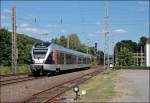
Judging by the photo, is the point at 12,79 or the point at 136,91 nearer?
the point at 136,91

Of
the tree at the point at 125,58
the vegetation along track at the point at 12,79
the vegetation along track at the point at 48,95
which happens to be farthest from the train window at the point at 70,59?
the tree at the point at 125,58

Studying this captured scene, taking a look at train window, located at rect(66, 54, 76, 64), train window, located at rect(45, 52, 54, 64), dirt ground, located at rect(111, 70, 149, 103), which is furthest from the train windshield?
dirt ground, located at rect(111, 70, 149, 103)

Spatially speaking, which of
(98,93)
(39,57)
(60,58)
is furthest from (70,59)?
(98,93)

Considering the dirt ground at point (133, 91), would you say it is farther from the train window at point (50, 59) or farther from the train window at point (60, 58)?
the train window at point (60, 58)

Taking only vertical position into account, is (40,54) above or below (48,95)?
above

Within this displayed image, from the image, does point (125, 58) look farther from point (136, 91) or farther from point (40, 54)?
point (136, 91)

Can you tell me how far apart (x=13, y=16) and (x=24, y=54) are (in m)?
26.7

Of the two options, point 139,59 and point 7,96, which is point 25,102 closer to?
point 7,96

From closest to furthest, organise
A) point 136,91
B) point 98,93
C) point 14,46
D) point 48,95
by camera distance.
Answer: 1. point 98,93
2. point 48,95
3. point 136,91
4. point 14,46

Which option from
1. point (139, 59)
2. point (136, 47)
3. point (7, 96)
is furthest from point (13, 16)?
point (136, 47)

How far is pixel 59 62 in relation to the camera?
41500 mm

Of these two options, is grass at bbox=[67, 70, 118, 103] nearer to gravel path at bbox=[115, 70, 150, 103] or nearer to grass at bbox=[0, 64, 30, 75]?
gravel path at bbox=[115, 70, 150, 103]

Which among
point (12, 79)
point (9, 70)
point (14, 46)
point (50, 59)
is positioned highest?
point (14, 46)

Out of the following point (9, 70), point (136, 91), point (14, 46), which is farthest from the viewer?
point (9, 70)
